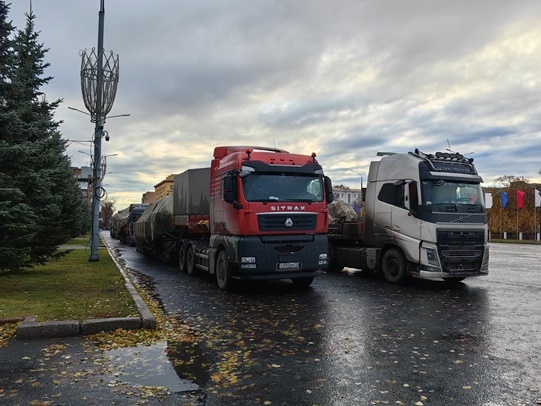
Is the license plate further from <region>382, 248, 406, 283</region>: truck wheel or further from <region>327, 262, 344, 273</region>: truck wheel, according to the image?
<region>327, 262, 344, 273</region>: truck wheel

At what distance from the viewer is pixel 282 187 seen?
11.0 m

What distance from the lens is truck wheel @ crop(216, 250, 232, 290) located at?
1112 cm

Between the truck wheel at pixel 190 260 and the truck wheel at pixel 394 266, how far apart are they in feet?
20.4

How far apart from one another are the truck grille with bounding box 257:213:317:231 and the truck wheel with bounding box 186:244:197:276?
5140 mm

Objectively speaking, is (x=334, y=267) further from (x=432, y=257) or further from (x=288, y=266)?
(x=288, y=266)

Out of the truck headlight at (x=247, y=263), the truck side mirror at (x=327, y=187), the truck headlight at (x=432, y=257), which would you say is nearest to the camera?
the truck headlight at (x=247, y=263)

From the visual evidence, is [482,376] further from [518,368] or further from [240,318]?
[240,318]

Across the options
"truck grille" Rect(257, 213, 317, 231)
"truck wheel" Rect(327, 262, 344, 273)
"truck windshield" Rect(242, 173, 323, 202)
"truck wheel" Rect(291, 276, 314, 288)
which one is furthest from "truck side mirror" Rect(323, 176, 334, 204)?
"truck wheel" Rect(327, 262, 344, 273)

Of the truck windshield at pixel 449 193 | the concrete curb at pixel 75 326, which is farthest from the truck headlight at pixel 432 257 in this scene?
the concrete curb at pixel 75 326

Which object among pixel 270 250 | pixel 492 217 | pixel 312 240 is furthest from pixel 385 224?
pixel 492 217

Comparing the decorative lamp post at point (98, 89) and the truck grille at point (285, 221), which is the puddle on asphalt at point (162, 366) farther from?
the decorative lamp post at point (98, 89)

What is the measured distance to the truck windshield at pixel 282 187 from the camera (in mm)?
10734

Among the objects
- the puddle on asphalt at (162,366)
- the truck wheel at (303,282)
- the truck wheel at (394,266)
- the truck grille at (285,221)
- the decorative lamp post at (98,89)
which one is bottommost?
the puddle on asphalt at (162,366)

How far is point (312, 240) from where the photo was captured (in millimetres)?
11078
